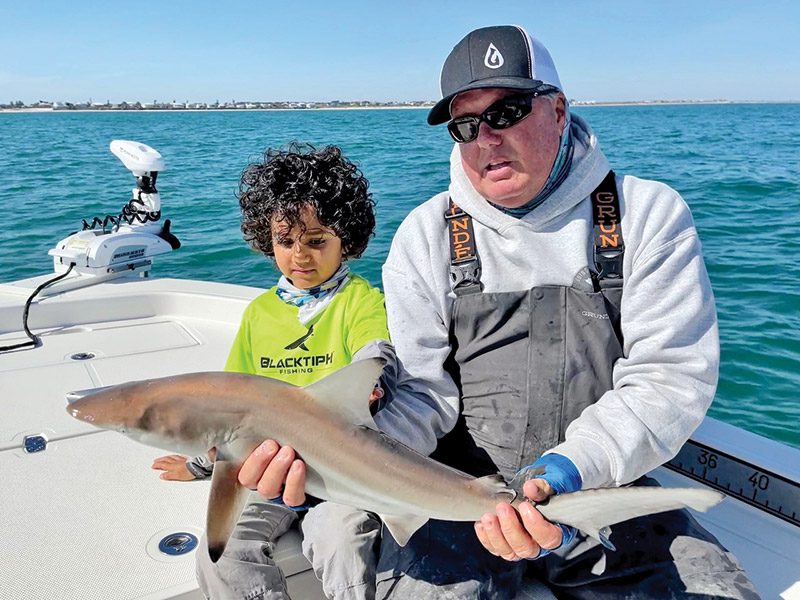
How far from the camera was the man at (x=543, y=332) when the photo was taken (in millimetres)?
2109

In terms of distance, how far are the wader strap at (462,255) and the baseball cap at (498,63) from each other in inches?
16.8

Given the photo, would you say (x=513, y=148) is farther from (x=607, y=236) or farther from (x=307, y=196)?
(x=307, y=196)

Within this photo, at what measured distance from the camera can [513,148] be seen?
2.30 meters

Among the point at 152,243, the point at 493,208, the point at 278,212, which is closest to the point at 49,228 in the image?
the point at 152,243

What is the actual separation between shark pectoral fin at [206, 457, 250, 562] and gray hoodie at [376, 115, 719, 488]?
0.59m

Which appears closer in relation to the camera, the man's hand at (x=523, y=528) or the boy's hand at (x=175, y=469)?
the man's hand at (x=523, y=528)

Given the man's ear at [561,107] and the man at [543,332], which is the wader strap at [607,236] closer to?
the man at [543,332]

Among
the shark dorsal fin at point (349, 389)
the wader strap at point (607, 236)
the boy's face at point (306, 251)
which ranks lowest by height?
the shark dorsal fin at point (349, 389)

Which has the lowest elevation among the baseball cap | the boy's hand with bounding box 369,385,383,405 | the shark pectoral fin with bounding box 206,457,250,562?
the shark pectoral fin with bounding box 206,457,250,562

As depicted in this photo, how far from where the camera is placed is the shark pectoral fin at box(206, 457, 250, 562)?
179 centimetres

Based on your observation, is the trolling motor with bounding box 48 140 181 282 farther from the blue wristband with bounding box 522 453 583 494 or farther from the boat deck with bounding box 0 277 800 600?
the blue wristband with bounding box 522 453 583 494

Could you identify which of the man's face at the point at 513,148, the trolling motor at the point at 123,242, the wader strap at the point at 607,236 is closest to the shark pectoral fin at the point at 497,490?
the wader strap at the point at 607,236

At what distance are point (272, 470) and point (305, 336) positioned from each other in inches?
45.8

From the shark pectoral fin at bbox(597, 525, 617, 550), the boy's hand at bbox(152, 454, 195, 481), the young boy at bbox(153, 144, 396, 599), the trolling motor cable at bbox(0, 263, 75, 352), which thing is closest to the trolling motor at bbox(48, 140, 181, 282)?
the trolling motor cable at bbox(0, 263, 75, 352)
